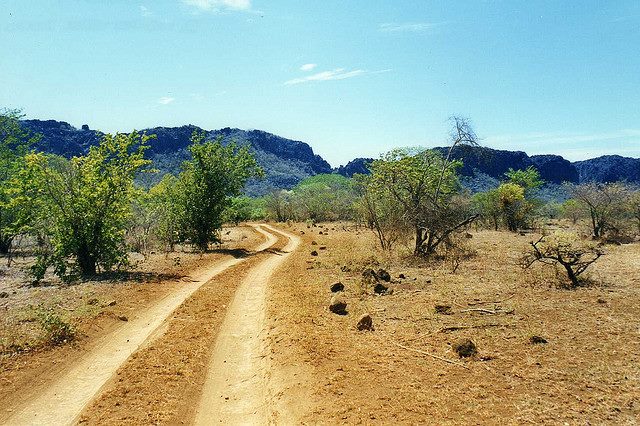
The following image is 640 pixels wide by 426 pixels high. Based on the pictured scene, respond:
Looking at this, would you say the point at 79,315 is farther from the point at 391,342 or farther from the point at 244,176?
the point at 244,176

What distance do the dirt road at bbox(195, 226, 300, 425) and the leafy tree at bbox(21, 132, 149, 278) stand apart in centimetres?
919

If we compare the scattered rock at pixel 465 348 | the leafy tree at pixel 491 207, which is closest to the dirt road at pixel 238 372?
the scattered rock at pixel 465 348

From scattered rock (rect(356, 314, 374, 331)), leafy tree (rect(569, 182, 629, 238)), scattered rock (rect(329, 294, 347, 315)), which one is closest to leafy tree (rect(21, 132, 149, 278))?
scattered rock (rect(329, 294, 347, 315))

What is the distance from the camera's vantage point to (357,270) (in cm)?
1956

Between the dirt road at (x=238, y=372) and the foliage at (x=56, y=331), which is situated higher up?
the foliage at (x=56, y=331)

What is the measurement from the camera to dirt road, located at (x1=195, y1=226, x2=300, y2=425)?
754 centimetres

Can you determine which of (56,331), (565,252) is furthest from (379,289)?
(56,331)

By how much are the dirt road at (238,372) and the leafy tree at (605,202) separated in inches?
1410

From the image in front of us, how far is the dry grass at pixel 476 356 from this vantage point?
6766 mm

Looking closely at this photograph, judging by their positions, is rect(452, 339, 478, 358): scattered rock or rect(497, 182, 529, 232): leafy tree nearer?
rect(452, 339, 478, 358): scattered rock

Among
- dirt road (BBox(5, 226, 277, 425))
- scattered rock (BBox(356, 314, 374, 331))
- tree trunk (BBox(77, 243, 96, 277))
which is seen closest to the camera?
dirt road (BBox(5, 226, 277, 425))

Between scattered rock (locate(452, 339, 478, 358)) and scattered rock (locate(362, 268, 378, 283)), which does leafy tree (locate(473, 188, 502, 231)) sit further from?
scattered rock (locate(452, 339, 478, 358))

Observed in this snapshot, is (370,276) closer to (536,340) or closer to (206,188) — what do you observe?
(536,340)

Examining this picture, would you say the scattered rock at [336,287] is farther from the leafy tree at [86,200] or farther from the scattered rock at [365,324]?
the leafy tree at [86,200]
